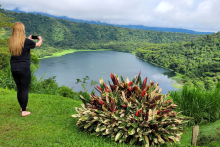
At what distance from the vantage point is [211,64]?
135 ft

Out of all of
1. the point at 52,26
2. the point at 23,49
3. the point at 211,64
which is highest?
the point at 52,26

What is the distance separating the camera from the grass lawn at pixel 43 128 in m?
2.02

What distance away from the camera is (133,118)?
217cm

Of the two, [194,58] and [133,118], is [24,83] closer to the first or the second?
[133,118]

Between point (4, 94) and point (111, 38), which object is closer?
point (4, 94)

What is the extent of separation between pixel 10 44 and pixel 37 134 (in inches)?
54.1

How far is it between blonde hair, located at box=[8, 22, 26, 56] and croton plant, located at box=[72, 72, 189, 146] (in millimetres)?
1337

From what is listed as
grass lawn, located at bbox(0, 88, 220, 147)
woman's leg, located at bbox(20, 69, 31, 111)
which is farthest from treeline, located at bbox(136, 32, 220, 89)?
woman's leg, located at bbox(20, 69, 31, 111)

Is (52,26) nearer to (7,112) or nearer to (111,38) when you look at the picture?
(111,38)

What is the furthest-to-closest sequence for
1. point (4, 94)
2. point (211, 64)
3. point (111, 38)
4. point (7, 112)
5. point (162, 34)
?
1. point (162, 34)
2. point (111, 38)
3. point (211, 64)
4. point (4, 94)
5. point (7, 112)

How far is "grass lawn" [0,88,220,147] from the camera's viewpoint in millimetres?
2021

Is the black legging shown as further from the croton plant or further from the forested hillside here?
the forested hillside

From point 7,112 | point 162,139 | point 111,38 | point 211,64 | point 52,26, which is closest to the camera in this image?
point 162,139

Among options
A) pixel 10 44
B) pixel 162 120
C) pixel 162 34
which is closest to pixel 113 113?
pixel 162 120
